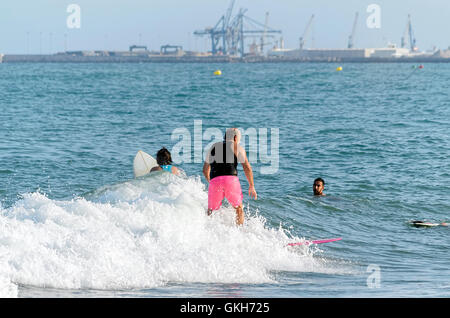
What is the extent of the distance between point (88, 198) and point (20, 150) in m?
10.3

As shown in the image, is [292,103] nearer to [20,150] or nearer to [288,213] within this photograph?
[20,150]

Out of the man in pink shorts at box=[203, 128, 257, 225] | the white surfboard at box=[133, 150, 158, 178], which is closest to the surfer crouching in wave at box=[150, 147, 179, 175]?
the white surfboard at box=[133, 150, 158, 178]

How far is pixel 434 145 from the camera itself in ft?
80.4

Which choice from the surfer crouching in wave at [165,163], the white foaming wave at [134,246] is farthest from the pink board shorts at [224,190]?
the surfer crouching in wave at [165,163]

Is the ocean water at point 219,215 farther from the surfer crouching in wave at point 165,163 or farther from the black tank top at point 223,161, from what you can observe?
the black tank top at point 223,161

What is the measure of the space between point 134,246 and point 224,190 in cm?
213

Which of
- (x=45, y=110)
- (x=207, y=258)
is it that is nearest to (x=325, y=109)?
(x=45, y=110)

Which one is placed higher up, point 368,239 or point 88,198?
point 88,198

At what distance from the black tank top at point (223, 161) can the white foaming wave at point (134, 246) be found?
32.6 inches

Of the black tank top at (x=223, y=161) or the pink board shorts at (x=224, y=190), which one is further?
the pink board shorts at (x=224, y=190)

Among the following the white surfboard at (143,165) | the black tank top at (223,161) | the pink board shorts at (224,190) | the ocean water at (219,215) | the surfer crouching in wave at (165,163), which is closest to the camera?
the ocean water at (219,215)

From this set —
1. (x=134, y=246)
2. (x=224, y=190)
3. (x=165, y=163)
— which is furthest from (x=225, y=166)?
(x=165, y=163)

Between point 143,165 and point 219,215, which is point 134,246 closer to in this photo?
point 219,215

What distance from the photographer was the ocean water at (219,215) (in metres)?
8.23
